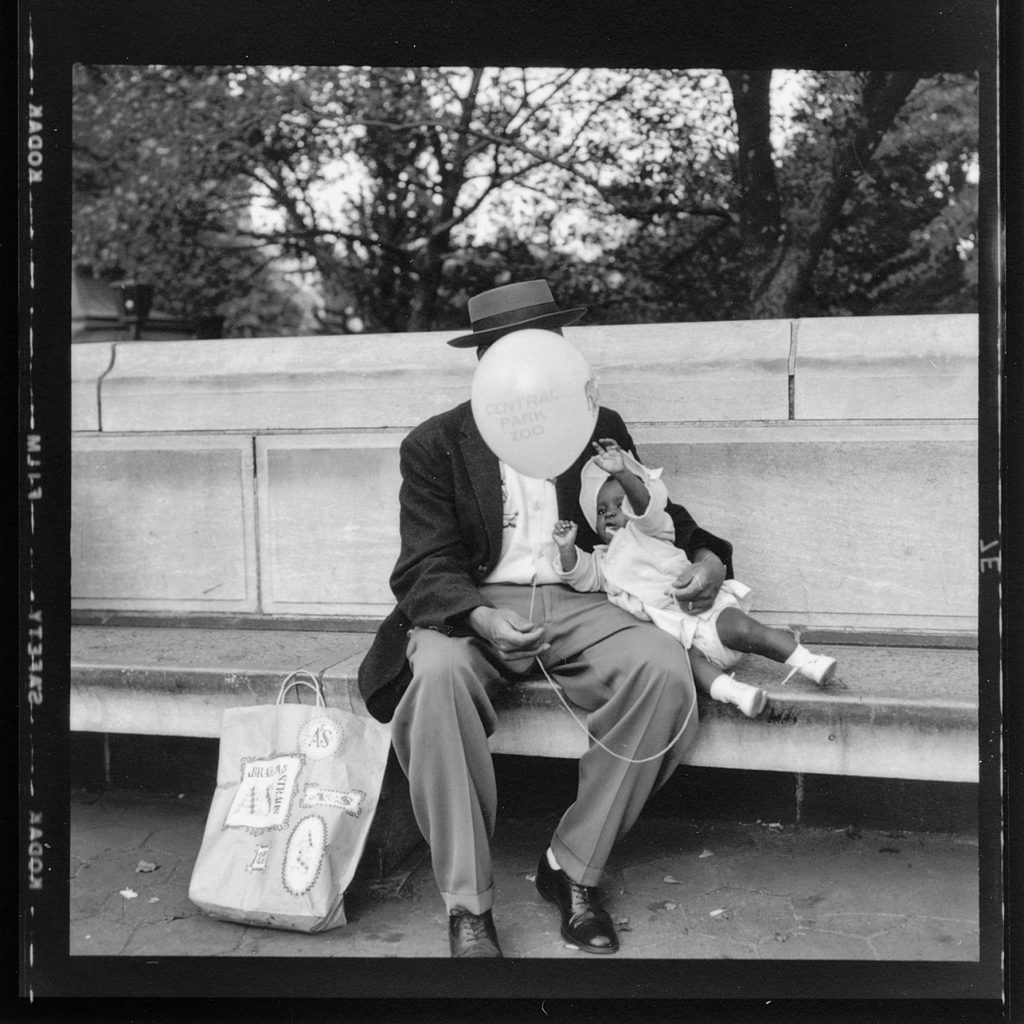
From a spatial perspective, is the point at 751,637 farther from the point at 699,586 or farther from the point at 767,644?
the point at 699,586

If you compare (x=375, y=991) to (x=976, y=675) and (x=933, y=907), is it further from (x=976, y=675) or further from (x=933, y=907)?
(x=976, y=675)

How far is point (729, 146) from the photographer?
153 inches

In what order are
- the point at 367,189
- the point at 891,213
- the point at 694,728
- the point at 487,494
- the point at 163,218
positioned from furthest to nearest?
the point at 163,218 < the point at 367,189 < the point at 891,213 < the point at 487,494 < the point at 694,728

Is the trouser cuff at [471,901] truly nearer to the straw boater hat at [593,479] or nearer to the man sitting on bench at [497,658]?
the man sitting on bench at [497,658]

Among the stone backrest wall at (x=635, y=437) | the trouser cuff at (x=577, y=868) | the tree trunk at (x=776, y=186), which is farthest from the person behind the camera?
the tree trunk at (x=776, y=186)

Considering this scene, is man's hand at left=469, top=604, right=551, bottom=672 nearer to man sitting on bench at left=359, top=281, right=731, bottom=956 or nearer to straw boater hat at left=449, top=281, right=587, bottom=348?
man sitting on bench at left=359, top=281, right=731, bottom=956

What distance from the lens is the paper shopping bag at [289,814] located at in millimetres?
2945

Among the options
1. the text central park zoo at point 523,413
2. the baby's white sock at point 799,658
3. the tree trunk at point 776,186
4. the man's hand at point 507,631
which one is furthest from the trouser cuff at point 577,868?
the tree trunk at point 776,186

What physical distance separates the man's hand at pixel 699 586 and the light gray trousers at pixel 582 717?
0.11 m

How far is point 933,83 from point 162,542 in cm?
289

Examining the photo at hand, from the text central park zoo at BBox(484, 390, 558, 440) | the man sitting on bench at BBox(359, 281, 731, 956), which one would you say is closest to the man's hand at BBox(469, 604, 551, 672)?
the man sitting on bench at BBox(359, 281, 731, 956)

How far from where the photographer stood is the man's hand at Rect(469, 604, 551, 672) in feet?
9.20

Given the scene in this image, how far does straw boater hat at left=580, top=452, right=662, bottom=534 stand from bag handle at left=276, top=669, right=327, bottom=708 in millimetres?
916

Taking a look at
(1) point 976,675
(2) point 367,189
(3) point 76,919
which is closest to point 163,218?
(2) point 367,189
